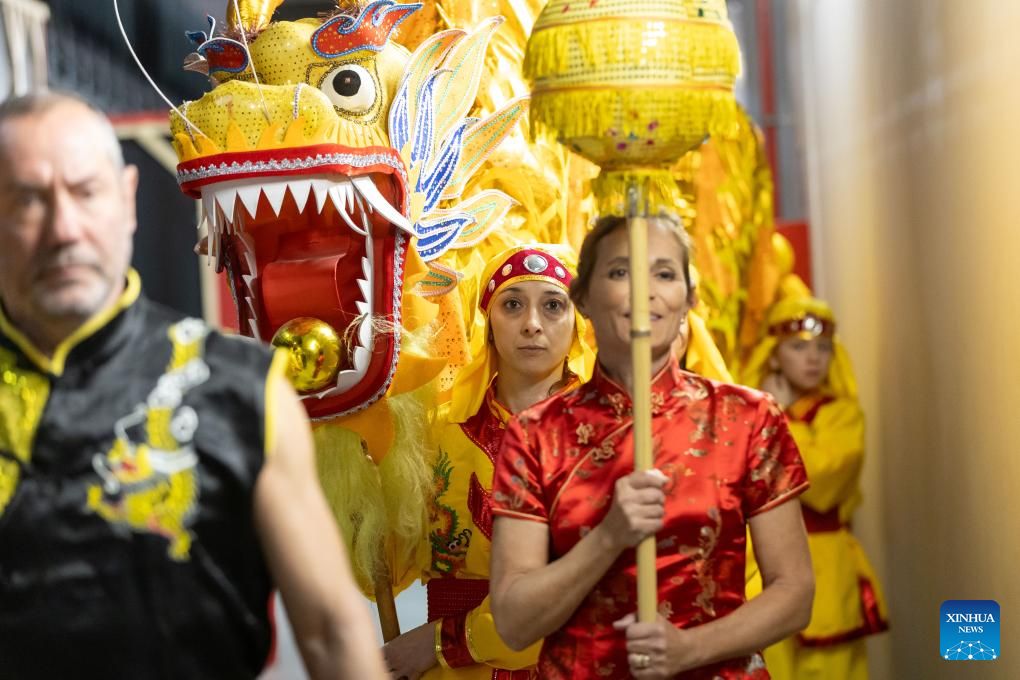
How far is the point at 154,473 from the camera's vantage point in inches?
70.2

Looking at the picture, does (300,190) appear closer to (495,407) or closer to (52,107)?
(495,407)

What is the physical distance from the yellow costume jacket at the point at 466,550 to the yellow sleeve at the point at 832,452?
1.84 m

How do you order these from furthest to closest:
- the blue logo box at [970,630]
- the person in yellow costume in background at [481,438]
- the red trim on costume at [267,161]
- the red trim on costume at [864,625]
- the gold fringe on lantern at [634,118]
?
the red trim on costume at [864,625], the blue logo box at [970,630], the person in yellow costume in background at [481,438], the red trim on costume at [267,161], the gold fringe on lantern at [634,118]

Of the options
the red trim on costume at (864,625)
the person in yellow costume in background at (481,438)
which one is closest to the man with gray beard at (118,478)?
the person in yellow costume in background at (481,438)

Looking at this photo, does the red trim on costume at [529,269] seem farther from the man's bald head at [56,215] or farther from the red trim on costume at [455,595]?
the man's bald head at [56,215]

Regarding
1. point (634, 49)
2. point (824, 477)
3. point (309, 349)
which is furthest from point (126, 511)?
point (824, 477)

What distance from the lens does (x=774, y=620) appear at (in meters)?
2.31

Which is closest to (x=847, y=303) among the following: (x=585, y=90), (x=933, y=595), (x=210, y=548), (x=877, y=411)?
(x=877, y=411)

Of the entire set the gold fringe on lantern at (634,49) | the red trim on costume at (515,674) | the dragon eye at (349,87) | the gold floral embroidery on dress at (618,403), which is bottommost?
the red trim on costume at (515,674)

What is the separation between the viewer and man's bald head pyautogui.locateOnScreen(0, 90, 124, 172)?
183cm

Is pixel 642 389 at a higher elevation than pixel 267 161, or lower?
lower

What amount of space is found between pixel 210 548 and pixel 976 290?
93.2 inches

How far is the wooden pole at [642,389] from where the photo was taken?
7.37ft

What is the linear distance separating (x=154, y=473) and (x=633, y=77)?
101 centimetres
